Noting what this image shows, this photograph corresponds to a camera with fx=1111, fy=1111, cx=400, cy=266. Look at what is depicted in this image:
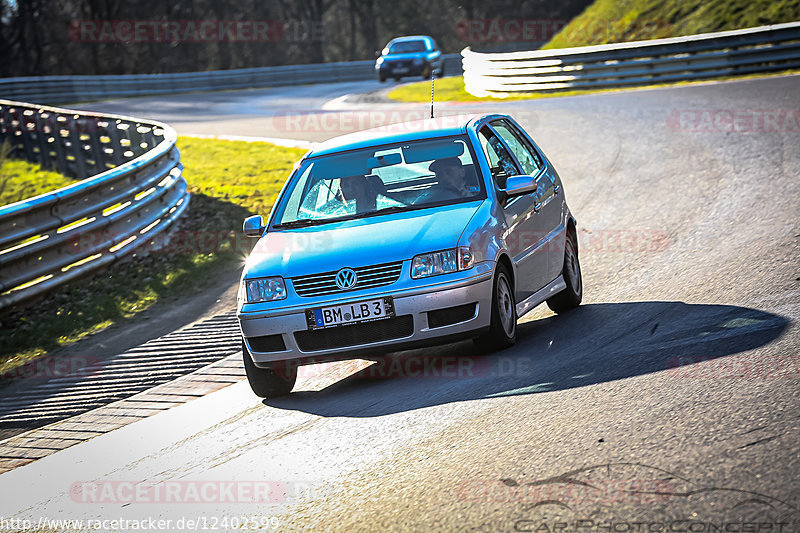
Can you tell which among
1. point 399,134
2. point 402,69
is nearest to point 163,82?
point 402,69

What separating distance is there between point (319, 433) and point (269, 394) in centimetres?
124

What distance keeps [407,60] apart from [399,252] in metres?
34.3

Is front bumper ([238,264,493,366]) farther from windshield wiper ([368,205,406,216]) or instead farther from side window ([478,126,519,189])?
side window ([478,126,519,189])

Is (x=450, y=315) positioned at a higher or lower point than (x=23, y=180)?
higher

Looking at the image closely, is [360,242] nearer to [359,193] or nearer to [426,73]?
[359,193]

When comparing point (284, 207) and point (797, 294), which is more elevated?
point (284, 207)

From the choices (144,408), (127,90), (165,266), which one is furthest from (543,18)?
(144,408)

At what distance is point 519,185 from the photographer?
7457 mm

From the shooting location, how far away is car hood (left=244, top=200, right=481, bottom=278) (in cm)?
666

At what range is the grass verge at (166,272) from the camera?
9.87 metres

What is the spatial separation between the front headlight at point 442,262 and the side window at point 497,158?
3.78 feet

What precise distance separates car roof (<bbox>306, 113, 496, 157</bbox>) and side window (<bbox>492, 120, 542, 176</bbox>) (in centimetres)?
45

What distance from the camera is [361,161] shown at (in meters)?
7.86

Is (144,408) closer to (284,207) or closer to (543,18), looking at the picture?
(284,207)
